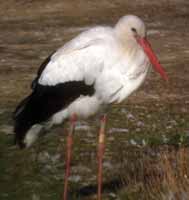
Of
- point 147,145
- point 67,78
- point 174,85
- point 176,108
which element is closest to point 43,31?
point 174,85

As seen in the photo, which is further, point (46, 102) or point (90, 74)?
point (46, 102)

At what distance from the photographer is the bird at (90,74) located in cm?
723

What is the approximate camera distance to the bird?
7.23 metres

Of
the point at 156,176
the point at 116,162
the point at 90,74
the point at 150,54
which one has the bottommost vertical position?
the point at 116,162

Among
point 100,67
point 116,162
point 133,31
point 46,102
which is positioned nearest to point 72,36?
point 116,162

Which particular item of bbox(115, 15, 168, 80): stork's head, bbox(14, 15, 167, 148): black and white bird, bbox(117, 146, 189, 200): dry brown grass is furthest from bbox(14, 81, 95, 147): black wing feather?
bbox(117, 146, 189, 200): dry brown grass

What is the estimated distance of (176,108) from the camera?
11188mm

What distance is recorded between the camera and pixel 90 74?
7336mm

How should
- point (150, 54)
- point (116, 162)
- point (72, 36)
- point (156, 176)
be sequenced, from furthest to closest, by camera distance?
point (72, 36) → point (116, 162) → point (156, 176) → point (150, 54)

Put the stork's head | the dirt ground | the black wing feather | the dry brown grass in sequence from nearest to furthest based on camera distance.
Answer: the dry brown grass → the stork's head → the black wing feather → the dirt ground

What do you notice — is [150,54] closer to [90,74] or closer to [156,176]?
[90,74]

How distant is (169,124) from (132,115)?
1.96 feet

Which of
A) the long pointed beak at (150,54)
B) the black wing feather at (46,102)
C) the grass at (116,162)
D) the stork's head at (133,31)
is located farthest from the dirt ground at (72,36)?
the stork's head at (133,31)

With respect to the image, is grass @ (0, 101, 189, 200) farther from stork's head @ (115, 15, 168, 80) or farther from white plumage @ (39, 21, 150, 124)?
stork's head @ (115, 15, 168, 80)
